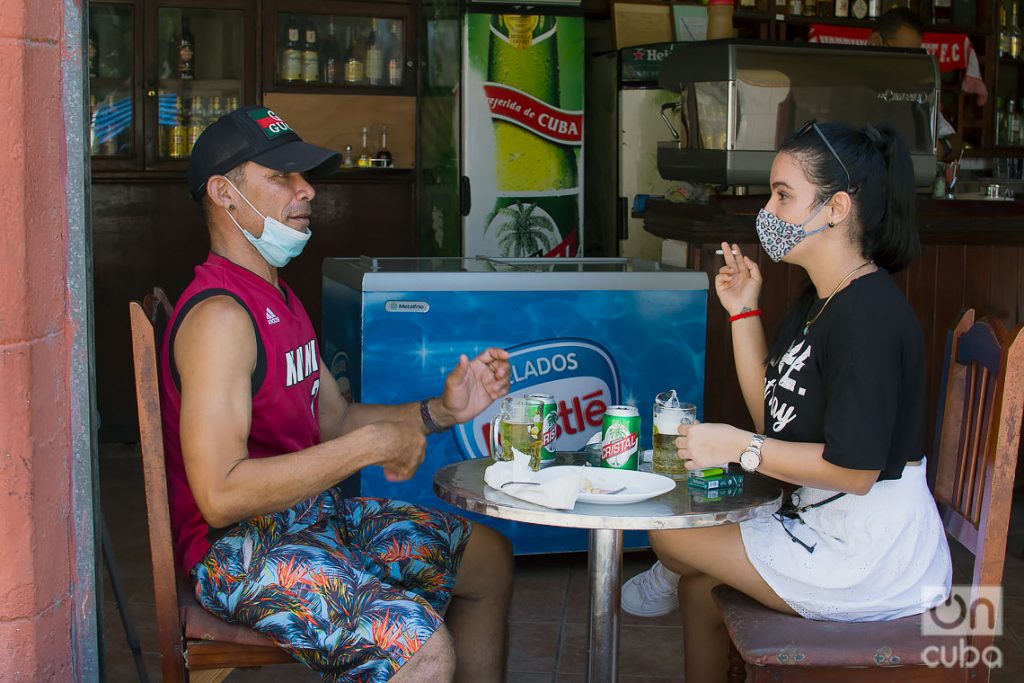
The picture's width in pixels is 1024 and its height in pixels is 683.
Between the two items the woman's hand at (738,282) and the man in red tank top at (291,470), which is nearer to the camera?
the man in red tank top at (291,470)

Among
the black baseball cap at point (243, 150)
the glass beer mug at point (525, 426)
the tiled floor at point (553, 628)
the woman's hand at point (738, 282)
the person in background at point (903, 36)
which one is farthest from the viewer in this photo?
the person in background at point (903, 36)

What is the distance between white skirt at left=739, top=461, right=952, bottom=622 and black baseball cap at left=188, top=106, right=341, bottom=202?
1.27 metres

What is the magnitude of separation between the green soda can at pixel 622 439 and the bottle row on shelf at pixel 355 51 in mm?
4528

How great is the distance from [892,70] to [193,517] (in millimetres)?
3428

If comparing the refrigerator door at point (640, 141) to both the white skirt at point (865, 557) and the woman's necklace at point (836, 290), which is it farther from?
the white skirt at point (865, 557)

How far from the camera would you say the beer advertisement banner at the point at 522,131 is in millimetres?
6219

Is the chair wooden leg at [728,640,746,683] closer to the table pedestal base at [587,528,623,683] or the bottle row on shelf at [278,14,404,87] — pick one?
the table pedestal base at [587,528,623,683]

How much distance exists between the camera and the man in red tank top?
224cm

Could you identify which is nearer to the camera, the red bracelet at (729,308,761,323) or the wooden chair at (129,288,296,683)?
the wooden chair at (129,288,296,683)

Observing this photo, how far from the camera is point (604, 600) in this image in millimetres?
2408

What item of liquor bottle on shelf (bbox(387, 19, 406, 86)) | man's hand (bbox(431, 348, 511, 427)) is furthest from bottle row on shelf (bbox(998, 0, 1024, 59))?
man's hand (bbox(431, 348, 511, 427))

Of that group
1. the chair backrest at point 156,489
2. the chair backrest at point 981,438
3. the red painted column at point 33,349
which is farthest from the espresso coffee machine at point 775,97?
the red painted column at point 33,349

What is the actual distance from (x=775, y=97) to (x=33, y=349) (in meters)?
3.19

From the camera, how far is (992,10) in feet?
27.0
